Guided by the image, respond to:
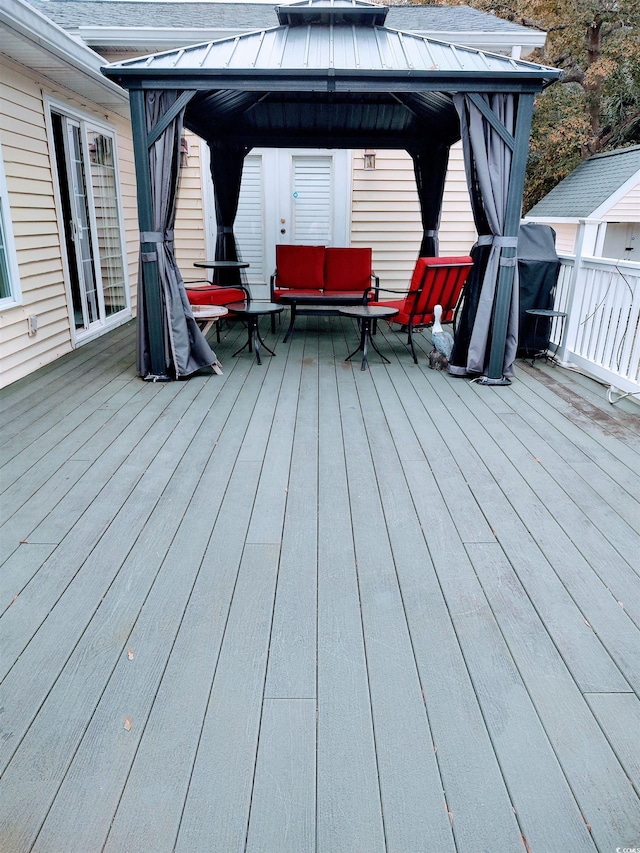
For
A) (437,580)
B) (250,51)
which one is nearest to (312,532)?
(437,580)

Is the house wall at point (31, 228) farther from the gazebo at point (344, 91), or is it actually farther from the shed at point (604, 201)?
the shed at point (604, 201)

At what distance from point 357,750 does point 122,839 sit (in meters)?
0.56

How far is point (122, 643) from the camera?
1.87 meters

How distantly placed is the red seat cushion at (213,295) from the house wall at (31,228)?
4.18 ft

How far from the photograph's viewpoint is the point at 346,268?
6.96m

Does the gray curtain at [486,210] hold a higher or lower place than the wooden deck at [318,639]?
higher

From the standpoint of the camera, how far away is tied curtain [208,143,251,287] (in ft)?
23.3

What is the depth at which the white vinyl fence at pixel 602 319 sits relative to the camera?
14.4 ft

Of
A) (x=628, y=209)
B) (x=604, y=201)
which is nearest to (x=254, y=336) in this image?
(x=604, y=201)

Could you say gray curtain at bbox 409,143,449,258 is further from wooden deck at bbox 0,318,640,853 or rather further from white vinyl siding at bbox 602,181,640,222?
wooden deck at bbox 0,318,640,853

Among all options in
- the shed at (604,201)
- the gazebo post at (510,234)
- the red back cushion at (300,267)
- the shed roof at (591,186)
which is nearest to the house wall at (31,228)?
the red back cushion at (300,267)

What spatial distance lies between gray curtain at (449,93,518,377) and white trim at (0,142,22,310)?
3.46 metres

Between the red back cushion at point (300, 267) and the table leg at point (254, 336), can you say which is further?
the red back cushion at point (300, 267)

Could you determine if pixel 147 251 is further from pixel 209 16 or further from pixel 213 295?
pixel 209 16
